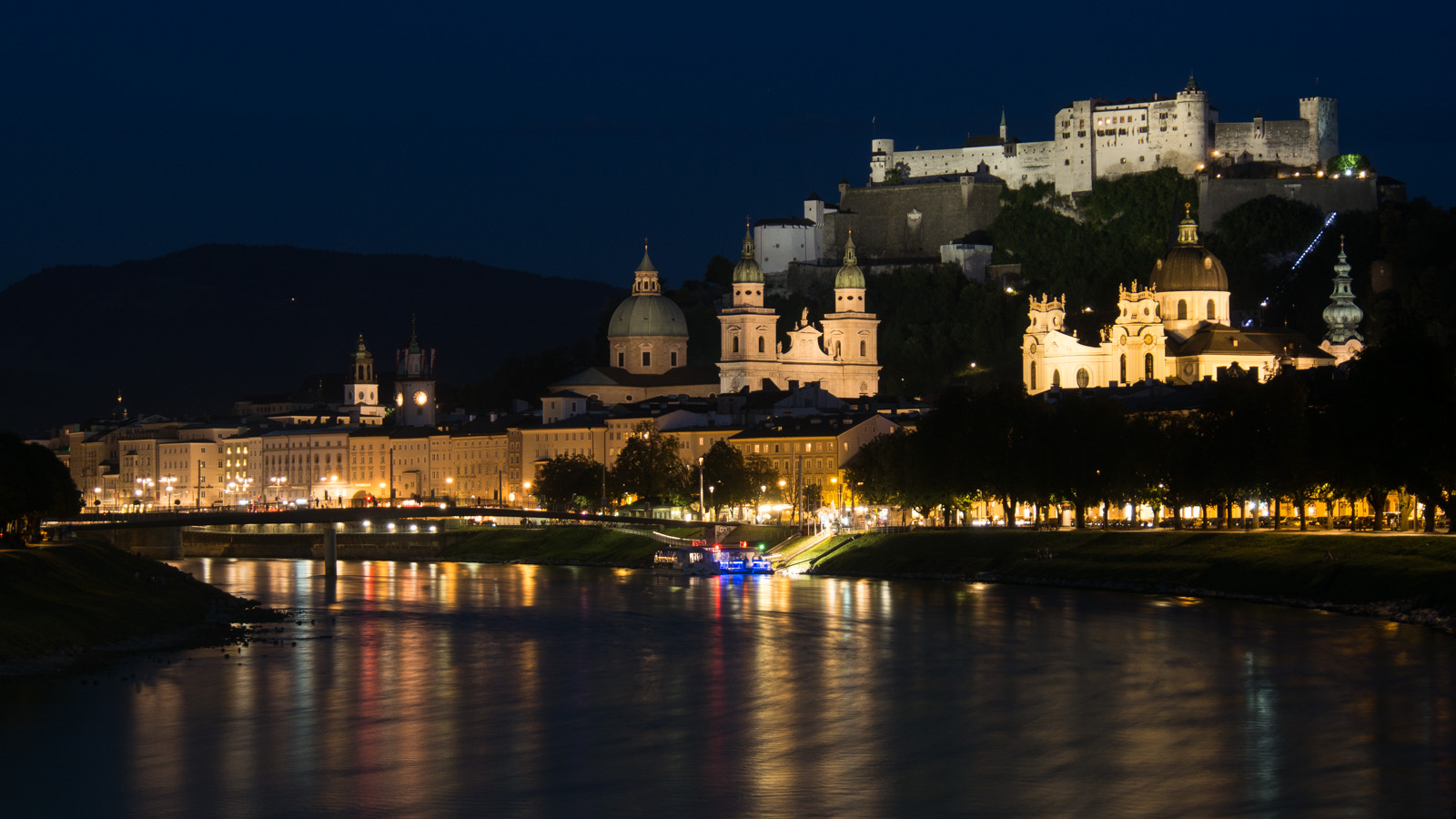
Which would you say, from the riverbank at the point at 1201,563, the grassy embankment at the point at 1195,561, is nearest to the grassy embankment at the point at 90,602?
the riverbank at the point at 1201,563

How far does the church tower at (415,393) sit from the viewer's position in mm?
135750

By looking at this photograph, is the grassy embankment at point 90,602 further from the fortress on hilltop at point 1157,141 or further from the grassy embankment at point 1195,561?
the fortress on hilltop at point 1157,141

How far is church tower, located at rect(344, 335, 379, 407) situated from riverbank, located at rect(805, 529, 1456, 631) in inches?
3231

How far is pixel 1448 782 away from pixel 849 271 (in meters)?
93.1

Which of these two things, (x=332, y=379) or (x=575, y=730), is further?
(x=332, y=379)

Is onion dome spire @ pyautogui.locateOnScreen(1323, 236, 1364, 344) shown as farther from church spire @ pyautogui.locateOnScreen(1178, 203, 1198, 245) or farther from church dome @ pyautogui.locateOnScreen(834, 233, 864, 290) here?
church dome @ pyautogui.locateOnScreen(834, 233, 864, 290)

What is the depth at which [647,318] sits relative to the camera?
132 m

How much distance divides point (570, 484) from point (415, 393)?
1458 inches

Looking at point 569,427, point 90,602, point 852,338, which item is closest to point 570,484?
point 569,427

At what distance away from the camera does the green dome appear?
131750 millimetres

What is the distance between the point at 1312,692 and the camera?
3691 cm

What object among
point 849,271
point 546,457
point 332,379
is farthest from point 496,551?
point 332,379

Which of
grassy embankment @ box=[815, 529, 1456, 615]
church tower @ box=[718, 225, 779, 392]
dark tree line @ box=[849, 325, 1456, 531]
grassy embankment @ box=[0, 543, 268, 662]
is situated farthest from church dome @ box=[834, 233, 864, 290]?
grassy embankment @ box=[0, 543, 268, 662]

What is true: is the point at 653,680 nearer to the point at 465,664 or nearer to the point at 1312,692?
the point at 465,664
